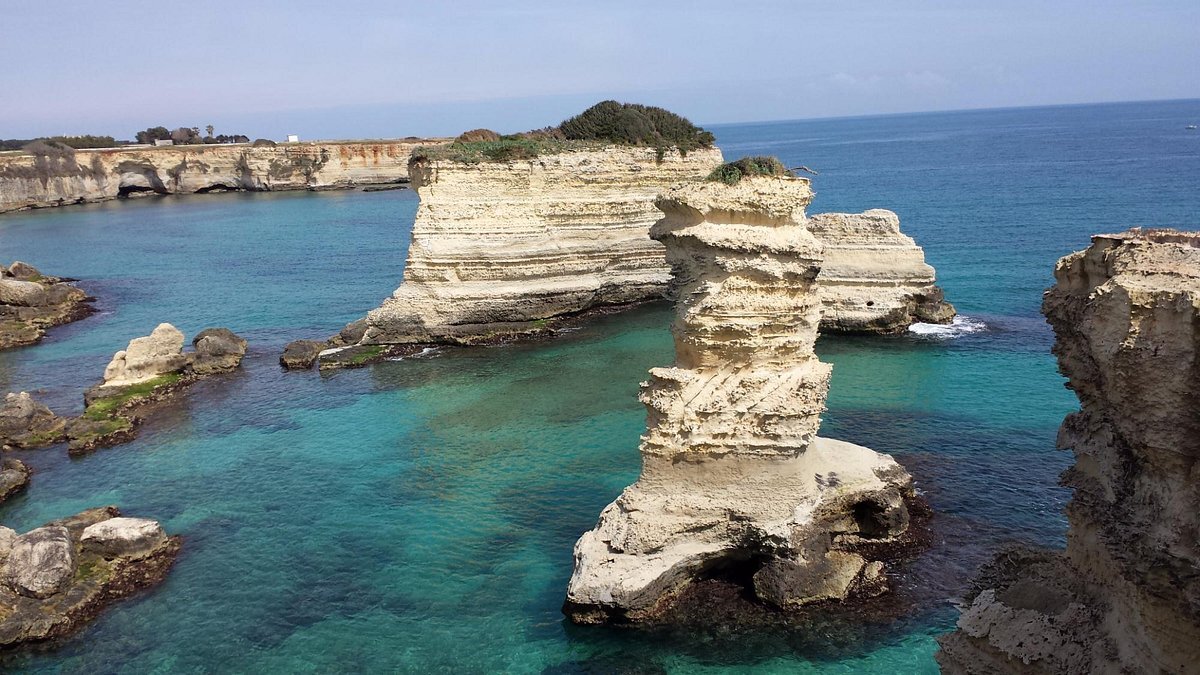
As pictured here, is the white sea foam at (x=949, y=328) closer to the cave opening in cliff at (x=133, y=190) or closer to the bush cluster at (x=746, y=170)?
the bush cluster at (x=746, y=170)

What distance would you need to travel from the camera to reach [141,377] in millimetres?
25422

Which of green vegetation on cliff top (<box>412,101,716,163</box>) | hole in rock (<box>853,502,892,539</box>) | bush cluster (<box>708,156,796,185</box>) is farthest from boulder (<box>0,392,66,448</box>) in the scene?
hole in rock (<box>853,502,892,539</box>)

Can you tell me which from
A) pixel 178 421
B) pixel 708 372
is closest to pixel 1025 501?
pixel 708 372

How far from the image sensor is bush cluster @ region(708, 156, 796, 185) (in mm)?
13273

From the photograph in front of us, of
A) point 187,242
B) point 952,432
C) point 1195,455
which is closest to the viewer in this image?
point 1195,455

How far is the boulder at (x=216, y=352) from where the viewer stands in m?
26.7

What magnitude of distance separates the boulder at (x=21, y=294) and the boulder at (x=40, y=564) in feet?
88.0

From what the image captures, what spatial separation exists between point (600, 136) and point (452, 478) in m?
19.9

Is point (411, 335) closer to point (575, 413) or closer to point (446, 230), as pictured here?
point (446, 230)

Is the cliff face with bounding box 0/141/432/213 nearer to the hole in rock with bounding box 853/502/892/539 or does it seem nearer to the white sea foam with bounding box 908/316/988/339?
the white sea foam with bounding box 908/316/988/339

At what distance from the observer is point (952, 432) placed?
61.3 feet

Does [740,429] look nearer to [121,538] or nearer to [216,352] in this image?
[121,538]

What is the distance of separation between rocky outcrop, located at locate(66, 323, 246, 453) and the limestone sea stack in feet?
51.2

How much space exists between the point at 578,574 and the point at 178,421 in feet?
50.7
